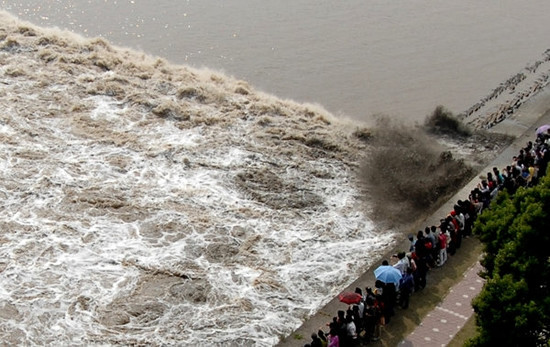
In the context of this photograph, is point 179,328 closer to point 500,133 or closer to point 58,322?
point 58,322

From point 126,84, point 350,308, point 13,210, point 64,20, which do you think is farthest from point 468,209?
point 64,20

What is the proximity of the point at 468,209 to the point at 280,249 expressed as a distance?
11.1 ft

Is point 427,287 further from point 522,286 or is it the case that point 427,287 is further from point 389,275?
point 522,286

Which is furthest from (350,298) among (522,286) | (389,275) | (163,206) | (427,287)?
(163,206)

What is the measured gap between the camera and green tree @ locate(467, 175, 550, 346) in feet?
28.4

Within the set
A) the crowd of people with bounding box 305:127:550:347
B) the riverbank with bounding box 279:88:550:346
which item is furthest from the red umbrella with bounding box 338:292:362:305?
the riverbank with bounding box 279:88:550:346

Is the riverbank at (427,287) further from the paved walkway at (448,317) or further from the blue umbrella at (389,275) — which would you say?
the blue umbrella at (389,275)

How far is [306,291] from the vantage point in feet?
44.2

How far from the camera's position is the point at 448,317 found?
1159 centimetres

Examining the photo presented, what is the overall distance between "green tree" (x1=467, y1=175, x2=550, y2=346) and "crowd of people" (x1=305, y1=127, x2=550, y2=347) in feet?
6.36

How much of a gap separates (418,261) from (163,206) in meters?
5.61

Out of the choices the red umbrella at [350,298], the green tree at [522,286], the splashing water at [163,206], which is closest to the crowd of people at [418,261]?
the red umbrella at [350,298]

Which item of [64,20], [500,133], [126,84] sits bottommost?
[500,133]

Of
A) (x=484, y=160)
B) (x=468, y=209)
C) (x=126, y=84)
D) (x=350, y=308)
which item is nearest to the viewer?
(x=350, y=308)
